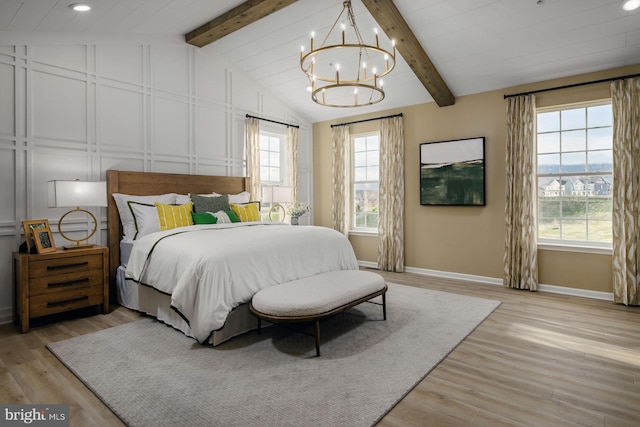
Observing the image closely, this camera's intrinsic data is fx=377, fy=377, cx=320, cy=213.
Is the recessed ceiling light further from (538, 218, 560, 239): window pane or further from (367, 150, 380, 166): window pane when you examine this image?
(538, 218, 560, 239): window pane

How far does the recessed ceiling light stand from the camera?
3256 mm

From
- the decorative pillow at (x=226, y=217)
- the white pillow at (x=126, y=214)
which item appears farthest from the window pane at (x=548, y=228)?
the white pillow at (x=126, y=214)

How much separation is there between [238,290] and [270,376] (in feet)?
2.46

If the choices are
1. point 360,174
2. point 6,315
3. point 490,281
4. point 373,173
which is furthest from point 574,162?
point 6,315

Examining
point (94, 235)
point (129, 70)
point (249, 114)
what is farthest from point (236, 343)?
point (249, 114)

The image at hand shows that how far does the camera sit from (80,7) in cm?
331

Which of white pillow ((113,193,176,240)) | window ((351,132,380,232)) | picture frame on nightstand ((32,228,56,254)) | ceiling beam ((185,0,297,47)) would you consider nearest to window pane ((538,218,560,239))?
window ((351,132,380,232))

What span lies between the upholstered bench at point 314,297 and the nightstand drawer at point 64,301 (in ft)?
5.61

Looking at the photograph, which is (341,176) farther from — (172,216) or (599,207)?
(599,207)

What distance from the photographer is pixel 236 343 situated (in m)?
2.90

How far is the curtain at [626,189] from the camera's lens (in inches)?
156

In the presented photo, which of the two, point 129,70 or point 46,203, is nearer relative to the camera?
point 46,203

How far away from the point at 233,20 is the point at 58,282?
314cm

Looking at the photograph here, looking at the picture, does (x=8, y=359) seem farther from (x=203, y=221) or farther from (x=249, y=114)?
(x=249, y=114)
